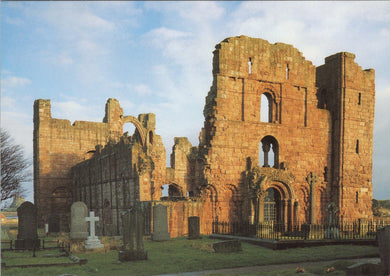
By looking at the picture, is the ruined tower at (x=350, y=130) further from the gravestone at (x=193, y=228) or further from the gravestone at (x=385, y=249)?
the gravestone at (x=385, y=249)

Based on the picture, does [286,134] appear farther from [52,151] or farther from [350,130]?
[52,151]

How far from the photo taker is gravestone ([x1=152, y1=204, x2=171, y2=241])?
56.6 ft

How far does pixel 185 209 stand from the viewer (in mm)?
20938

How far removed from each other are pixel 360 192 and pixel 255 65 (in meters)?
11.7

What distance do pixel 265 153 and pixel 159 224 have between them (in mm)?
11522

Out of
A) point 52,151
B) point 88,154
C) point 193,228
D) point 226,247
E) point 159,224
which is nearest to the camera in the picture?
point 226,247

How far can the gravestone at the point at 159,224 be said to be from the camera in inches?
679

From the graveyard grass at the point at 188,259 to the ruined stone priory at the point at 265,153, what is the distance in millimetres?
5582

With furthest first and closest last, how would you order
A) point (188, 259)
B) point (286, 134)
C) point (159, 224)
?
point (286, 134) → point (159, 224) → point (188, 259)

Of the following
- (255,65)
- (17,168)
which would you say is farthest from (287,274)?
(17,168)

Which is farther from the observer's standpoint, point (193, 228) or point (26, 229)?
point (193, 228)

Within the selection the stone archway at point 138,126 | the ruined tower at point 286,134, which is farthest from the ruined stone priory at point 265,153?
the stone archway at point 138,126

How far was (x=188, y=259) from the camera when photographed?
12500 millimetres

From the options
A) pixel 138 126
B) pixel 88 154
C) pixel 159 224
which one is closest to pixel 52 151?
pixel 88 154
